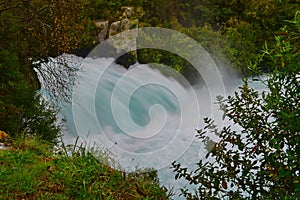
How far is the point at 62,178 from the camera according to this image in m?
3.00

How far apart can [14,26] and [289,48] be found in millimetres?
4647

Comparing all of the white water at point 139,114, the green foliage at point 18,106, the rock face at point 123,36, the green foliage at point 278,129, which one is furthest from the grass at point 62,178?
the rock face at point 123,36

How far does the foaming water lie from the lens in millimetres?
5742

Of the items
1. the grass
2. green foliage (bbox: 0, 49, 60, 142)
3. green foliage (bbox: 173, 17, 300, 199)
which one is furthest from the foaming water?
green foliage (bbox: 173, 17, 300, 199)

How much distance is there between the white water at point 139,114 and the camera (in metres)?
5.75

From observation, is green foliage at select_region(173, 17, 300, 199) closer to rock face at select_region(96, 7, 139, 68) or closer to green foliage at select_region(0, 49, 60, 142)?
green foliage at select_region(0, 49, 60, 142)

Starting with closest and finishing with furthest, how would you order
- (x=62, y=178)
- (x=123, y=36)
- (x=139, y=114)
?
(x=62, y=178)
(x=139, y=114)
(x=123, y=36)

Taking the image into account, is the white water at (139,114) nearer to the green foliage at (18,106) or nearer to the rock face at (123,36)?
the rock face at (123,36)

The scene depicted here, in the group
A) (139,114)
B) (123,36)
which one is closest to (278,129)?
(139,114)

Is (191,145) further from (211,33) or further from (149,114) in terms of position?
(211,33)

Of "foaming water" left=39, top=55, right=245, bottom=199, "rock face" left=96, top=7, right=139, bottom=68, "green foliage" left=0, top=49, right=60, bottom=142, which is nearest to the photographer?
"green foliage" left=0, top=49, right=60, bottom=142

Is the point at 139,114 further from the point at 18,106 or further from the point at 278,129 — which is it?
the point at 278,129

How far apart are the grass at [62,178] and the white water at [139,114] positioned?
1.44 metres

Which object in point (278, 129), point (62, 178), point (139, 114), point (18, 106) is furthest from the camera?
point (139, 114)
